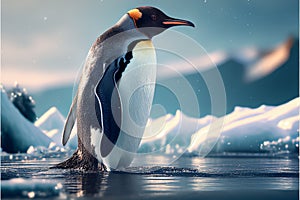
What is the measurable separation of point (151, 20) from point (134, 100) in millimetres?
881

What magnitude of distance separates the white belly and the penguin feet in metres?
0.08

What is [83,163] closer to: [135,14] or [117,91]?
[117,91]

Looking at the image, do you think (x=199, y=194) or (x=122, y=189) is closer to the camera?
(x=199, y=194)

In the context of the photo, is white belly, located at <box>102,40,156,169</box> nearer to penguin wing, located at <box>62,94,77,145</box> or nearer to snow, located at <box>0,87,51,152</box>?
penguin wing, located at <box>62,94,77,145</box>

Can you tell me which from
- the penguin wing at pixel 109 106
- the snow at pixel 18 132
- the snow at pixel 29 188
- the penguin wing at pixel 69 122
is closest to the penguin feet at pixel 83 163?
the penguin wing at pixel 109 106

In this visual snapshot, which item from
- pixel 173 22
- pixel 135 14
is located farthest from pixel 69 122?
pixel 173 22

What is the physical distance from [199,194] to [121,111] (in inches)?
78.5

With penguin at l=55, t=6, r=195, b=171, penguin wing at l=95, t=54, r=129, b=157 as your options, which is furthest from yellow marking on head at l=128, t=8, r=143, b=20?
penguin wing at l=95, t=54, r=129, b=157

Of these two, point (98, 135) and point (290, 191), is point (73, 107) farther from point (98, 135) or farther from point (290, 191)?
point (290, 191)

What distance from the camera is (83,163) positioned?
4.76 meters

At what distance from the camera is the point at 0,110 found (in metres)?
11.2

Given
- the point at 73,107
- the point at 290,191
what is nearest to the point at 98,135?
the point at 73,107

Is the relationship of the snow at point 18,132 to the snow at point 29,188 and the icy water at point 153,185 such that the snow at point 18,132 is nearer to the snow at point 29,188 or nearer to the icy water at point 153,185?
the icy water at point 153,185

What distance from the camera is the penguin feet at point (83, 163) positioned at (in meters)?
4.67
